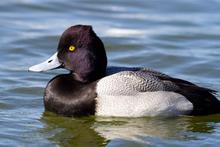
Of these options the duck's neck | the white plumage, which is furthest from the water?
the duck's neck

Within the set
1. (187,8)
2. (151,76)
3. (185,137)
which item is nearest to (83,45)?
(151,76)

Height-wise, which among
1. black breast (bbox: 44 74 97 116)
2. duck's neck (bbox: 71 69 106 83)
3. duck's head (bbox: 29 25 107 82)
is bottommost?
black breast (bbox: 44 74 97 116)

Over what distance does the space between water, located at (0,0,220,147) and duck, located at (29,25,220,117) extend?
0.44 feet

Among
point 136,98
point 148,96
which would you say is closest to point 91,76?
point 136,98

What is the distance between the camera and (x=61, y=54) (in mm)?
9680

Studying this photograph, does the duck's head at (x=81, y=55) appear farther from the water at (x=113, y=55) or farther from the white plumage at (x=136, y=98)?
the water at (x=113, y=55)

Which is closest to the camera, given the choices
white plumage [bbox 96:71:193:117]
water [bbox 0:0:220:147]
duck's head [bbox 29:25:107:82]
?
water [bbox 0:0:220:147]

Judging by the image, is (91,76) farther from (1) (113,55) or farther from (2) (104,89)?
(1) (113,55)

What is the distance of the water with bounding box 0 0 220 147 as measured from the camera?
351 inches

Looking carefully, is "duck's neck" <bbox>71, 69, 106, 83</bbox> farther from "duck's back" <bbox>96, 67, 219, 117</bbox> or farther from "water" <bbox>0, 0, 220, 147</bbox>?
"water" <bbox>0, 0, 220, 147</bbox>

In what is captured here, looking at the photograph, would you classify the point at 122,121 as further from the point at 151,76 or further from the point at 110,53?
the point at 110,53

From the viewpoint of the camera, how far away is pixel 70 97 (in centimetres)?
943

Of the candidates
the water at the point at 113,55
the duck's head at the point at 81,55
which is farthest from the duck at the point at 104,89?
the water at the point at 113,55

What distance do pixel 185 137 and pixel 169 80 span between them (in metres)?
0.97
